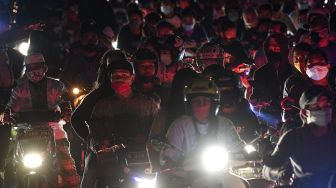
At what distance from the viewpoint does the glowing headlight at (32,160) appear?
970 cm

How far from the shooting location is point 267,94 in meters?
11.6

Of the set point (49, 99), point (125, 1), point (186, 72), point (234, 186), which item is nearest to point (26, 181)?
point (49, 99)

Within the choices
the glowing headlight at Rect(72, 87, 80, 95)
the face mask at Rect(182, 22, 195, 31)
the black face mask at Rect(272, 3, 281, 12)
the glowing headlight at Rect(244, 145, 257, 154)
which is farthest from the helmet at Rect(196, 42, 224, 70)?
the black face mask at Rect(272, 3, 281, 12)

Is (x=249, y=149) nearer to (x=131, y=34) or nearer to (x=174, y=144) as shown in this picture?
(x=174, y=144)

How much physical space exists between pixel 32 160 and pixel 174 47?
416cm

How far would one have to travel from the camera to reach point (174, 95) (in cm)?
941

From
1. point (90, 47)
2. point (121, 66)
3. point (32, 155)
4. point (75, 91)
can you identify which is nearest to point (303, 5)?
point (90, 47)

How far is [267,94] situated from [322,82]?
1.66 m

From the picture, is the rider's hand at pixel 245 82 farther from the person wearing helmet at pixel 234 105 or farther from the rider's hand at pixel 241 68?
the person wearing helmet at pixel 234 105

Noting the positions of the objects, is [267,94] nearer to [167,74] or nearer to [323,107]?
[167,74]

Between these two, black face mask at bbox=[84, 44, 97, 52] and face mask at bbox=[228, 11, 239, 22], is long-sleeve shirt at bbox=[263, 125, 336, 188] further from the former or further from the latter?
face mask at bbox=[228, 11, 239, 22]

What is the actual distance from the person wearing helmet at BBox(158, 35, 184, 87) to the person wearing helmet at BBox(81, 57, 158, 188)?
2914mm

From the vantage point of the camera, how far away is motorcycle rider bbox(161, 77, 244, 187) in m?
7.75

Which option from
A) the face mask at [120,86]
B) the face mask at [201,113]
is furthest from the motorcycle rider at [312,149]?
the face mask at [120,86]
